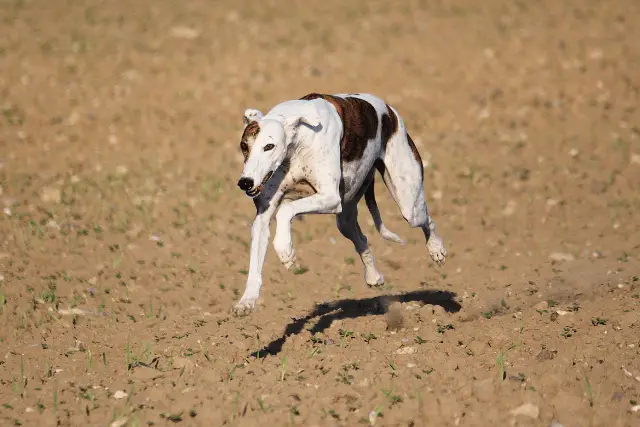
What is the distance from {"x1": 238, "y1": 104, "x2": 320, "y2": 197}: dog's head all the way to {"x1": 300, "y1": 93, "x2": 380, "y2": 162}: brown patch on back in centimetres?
73

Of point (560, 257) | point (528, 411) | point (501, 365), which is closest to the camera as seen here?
point (528, 411)

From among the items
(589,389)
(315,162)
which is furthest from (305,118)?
(589,389)

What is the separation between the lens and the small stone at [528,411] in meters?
6.49

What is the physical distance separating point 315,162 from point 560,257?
5.01m

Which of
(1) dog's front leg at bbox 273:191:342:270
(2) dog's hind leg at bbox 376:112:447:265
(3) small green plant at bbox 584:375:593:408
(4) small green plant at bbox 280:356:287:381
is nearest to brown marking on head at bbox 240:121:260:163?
(1) dog's front leg at bbox 273:191:342:270

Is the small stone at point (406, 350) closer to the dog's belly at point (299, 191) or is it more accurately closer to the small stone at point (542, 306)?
the dog's belly at point (299, 191)

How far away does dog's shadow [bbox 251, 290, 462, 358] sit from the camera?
8.77 meters

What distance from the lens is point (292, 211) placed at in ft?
23.3

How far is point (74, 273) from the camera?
34.1 ft

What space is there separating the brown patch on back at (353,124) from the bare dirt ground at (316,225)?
1.61m

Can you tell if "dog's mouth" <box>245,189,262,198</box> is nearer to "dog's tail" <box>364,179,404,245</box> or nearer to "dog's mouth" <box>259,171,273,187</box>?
"dog's mouth" <box>259,171,273,187</box>

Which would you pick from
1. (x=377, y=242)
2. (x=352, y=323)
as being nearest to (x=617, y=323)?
(x=352, y=323)

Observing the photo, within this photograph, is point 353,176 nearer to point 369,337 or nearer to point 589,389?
point 369,337

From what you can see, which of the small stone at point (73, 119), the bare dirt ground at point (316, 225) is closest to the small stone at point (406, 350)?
the bare dirt ground at point (316, 225)
